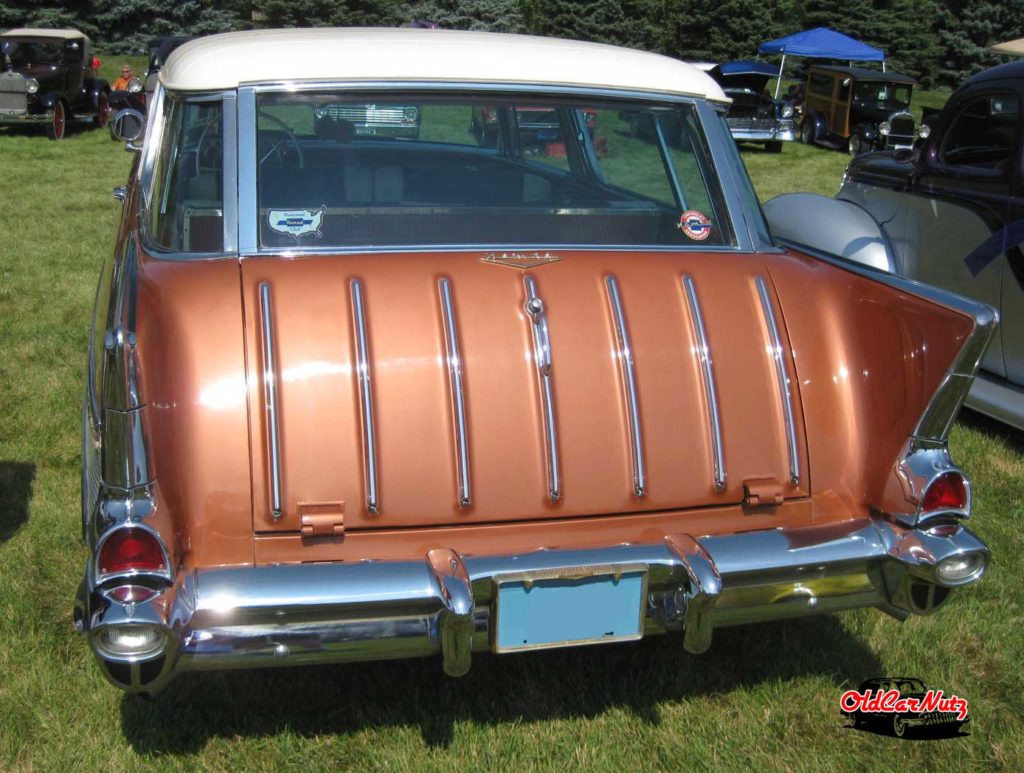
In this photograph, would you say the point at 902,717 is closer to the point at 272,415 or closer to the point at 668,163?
the point at 668,163

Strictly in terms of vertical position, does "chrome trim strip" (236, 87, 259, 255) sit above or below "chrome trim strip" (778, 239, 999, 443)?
above

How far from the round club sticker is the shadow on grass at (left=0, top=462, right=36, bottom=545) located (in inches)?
103

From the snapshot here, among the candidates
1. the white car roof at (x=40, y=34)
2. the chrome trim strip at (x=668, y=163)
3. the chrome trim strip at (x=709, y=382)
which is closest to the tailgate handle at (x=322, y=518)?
the chrome trim strip at (x=709, y=382)

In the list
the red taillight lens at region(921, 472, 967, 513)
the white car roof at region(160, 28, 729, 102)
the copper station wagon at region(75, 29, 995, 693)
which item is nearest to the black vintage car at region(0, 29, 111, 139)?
the white car roof at region(160, 28, 729, 102)

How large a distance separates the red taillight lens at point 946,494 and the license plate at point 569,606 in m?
0.77

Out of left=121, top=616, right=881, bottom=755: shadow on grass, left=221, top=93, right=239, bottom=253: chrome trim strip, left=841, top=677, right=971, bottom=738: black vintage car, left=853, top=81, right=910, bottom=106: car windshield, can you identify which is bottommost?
left=853, top=81, right=910, bottom=106: car windshield

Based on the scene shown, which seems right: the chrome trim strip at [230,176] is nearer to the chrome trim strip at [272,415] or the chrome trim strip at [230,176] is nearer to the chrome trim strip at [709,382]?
the chrome trim strip at [272,415]

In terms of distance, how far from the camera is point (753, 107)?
17.8 meters

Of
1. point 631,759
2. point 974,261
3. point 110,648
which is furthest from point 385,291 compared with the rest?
point 974,261

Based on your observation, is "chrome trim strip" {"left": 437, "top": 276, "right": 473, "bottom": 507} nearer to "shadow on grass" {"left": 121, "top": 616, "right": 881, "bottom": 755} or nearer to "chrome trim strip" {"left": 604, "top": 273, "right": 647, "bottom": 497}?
"chrome trim strip" {"left": 604, "top": 273, "right": 647, "bottom": 497}

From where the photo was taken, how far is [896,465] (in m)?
2.60

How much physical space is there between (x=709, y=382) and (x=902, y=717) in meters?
1.15

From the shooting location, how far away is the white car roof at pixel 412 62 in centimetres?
281

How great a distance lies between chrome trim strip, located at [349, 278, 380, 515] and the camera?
2371 millimetres
